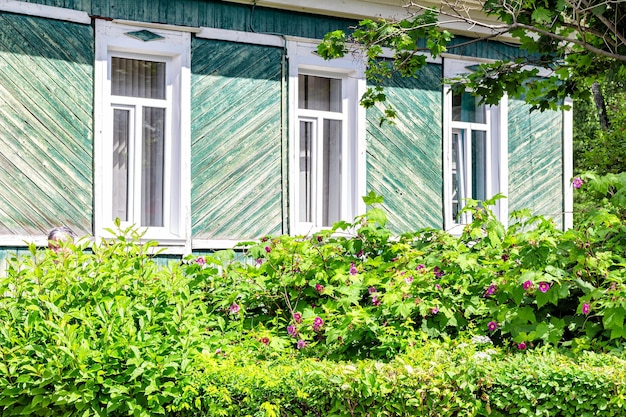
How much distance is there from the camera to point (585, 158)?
68.6ft

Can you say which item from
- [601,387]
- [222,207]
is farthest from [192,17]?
[601,387]

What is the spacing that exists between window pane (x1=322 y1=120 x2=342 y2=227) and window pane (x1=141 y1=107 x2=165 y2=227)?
2.13m

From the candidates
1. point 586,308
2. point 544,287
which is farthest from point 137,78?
point 586,308

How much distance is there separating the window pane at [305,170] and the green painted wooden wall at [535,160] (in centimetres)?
309

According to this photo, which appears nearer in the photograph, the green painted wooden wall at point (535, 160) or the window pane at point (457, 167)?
the window pane at point (457, 167)

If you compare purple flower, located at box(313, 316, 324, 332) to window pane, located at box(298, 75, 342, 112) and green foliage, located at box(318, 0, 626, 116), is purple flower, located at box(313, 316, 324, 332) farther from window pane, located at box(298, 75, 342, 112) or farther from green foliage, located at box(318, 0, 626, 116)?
window pane, located at box(298, 75, 342, 112)

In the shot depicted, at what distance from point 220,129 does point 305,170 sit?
4.27 ft

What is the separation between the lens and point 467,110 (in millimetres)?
13711

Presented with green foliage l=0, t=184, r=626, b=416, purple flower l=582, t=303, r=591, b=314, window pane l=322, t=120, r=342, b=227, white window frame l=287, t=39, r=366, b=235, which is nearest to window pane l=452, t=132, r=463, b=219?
white window frame l=287, t=39, r=366, b=235

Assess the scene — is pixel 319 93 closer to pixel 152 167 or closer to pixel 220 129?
pixel 220 129

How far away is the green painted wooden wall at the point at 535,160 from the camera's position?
1391 centimetres

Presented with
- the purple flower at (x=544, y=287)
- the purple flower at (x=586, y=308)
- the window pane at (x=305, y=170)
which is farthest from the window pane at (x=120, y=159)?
the purple flower at (x=586, y=308)

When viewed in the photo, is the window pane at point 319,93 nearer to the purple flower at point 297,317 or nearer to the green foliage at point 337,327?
the green foliage at point 337,327

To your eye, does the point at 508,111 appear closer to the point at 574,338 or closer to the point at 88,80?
the point at 88,80
